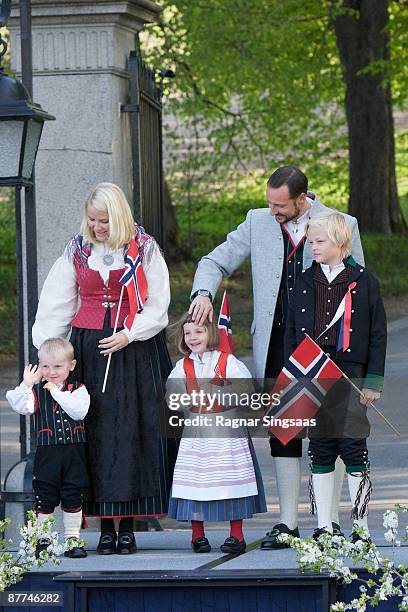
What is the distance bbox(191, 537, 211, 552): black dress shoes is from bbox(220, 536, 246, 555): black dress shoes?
0.07 meters

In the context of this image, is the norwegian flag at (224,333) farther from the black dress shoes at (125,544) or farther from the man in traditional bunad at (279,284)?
the black dress shoes at (125,544)

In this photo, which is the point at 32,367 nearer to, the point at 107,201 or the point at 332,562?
the point at 107,201

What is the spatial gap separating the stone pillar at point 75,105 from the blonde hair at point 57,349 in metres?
1.73

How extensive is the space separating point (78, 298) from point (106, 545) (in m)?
1.09

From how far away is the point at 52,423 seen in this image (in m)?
6.30

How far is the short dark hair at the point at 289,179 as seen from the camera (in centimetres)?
634

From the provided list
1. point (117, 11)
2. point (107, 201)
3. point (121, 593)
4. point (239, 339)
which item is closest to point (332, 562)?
point (121, 593)

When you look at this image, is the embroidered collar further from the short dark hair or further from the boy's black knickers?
the short dark hair

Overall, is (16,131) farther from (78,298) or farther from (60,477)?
(60,477)

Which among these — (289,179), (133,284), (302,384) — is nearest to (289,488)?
(302,384)

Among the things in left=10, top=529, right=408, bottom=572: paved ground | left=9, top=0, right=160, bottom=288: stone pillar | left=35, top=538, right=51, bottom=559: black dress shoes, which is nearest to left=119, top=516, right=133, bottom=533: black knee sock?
left=10, top=529, right=408, bottom=572: paved ground

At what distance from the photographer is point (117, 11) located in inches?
311

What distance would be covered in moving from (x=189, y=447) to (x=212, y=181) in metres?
17.5

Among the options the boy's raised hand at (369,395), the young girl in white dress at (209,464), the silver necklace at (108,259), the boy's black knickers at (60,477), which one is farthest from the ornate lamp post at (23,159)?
the boy's raised hand at (369,395)
